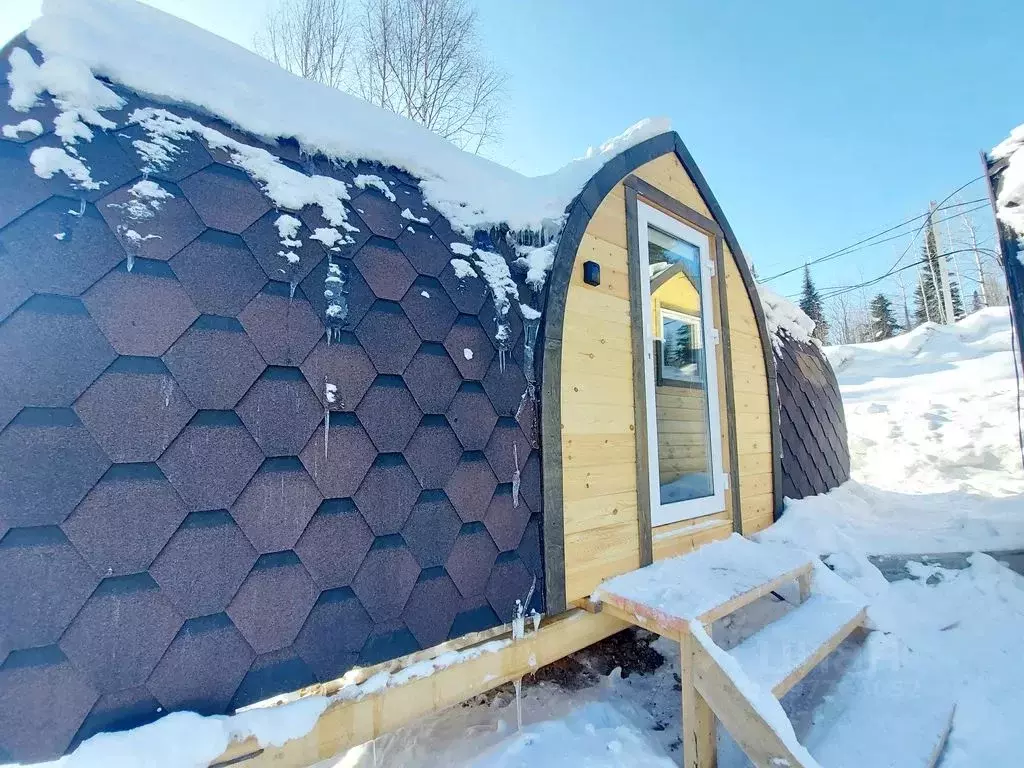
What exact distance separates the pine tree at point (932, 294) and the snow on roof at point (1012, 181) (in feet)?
56.4

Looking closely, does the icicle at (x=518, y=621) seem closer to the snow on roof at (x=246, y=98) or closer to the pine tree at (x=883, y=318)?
the snow on roof at (x=246, y=98)

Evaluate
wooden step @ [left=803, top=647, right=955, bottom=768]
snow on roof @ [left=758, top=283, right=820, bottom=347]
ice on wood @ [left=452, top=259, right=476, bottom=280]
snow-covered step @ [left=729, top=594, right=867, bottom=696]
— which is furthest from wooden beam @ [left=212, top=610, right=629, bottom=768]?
snow on roof @ [left=758, top=283, right=820, bottom=347]

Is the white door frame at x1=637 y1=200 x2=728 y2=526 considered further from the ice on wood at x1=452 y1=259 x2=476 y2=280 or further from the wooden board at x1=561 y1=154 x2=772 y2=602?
the ice on wood at x1=452 y1=259 x2=476 y2=280

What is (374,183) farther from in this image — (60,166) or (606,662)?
(606,662)

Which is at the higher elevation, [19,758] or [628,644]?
[19,758]

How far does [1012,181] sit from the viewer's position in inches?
81.9

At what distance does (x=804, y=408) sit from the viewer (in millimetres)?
3695

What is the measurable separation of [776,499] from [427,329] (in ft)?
9.32

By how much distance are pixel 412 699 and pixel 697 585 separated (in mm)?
1202

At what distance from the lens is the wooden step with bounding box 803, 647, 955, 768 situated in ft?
4.79

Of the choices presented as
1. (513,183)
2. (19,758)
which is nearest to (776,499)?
(513,183)

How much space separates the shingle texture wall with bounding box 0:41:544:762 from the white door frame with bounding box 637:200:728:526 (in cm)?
102

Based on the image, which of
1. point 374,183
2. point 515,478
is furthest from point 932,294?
point 374,183

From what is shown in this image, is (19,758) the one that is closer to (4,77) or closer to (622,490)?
(4,77)
